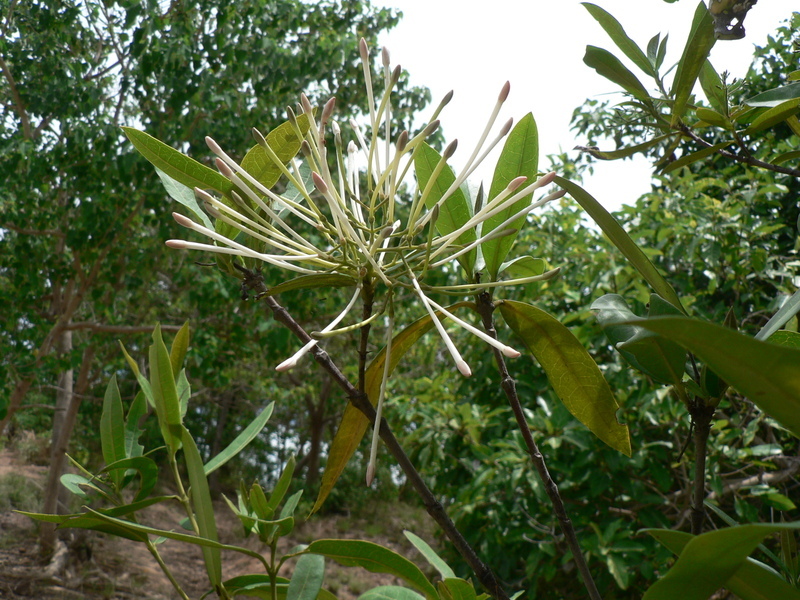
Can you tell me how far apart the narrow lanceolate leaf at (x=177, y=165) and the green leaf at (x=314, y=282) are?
3.5 inches

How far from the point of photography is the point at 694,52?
453 millimetres

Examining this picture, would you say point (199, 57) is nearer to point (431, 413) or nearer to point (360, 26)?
point (360, 26)

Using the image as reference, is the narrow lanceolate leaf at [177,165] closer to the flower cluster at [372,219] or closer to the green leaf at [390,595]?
the flower cluster at [372,219]

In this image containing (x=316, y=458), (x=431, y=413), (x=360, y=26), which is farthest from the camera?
(x=316, y=458)

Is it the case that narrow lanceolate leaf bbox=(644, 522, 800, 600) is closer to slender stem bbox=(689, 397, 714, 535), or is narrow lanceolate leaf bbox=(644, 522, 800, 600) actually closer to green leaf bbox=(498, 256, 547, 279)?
slender stem bbox=(689, 397, 714, 535)

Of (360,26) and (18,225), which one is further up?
(360,26)

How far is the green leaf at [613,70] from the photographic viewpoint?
1.63 feet

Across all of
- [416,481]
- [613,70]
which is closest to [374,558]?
[416,481]

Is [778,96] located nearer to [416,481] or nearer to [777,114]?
[777,114]

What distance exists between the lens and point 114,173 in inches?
149

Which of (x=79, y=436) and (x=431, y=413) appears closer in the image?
(x=431, y=413)

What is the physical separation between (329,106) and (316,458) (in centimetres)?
856

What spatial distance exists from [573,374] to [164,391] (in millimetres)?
291

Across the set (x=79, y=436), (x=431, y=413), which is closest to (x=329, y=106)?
(x=431, y=413)
